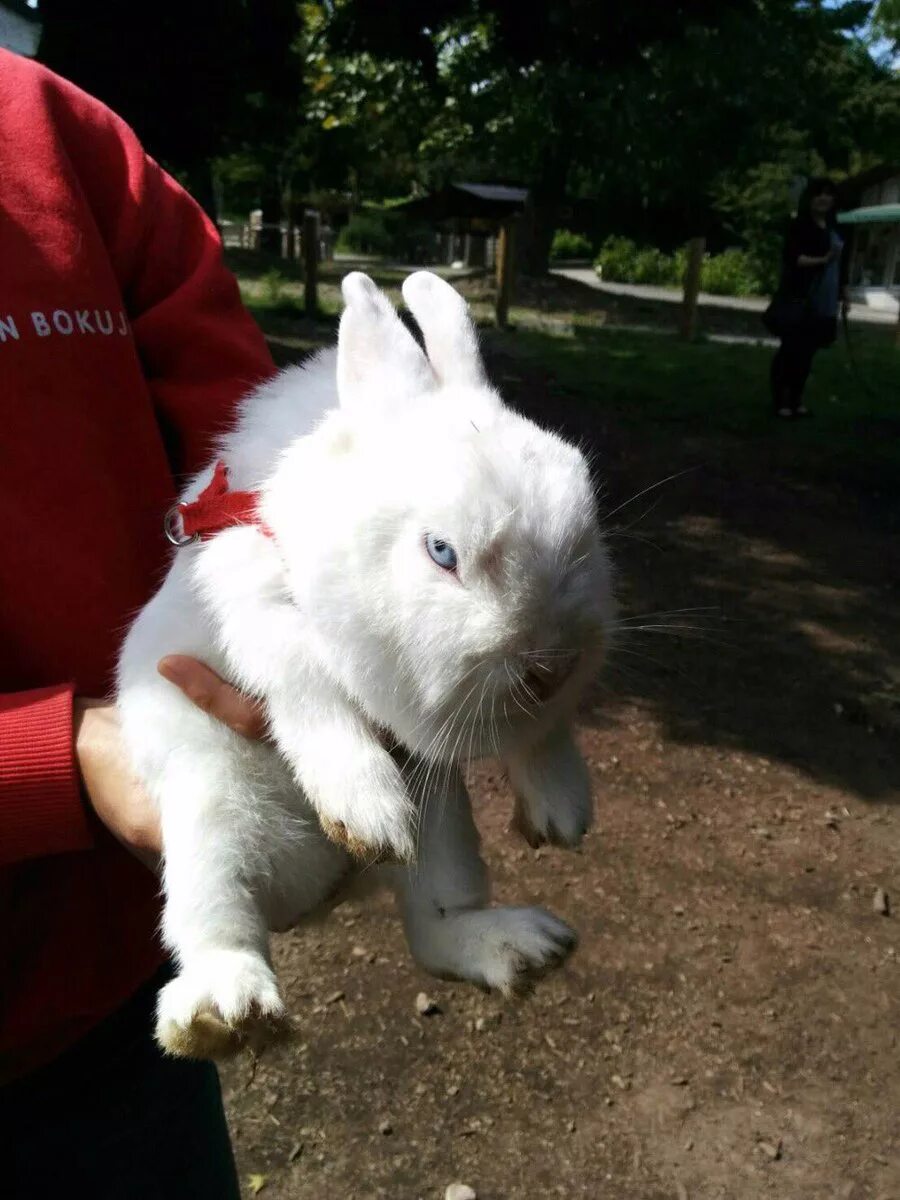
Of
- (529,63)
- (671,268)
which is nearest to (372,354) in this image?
(529,63)

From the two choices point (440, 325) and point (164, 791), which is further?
point (440, 325)

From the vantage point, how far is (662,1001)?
343 centimetres

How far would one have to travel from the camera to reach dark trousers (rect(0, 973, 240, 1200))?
1636mm

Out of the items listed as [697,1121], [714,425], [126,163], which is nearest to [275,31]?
[714,425]

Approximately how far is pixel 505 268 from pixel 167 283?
43.1 ft

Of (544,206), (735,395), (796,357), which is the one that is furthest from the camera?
(544,206)

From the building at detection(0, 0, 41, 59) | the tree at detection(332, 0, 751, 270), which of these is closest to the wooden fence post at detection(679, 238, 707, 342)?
the tree at detection(332, 0, 751, 270)

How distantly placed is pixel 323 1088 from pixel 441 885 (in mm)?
1801

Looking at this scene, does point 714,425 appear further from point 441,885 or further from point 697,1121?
point 441,885

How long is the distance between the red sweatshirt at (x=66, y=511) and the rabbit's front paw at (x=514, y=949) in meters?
0.48

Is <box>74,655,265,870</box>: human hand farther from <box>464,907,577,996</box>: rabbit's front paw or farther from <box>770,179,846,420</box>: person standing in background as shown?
<box>770,179,846,420</box>: person standing in background

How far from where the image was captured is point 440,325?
1.56 m

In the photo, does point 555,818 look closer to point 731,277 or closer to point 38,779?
point 38,779

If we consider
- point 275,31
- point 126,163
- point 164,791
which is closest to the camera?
point 164,791
